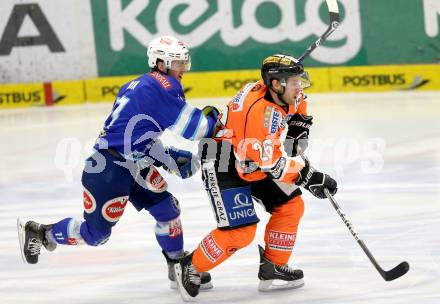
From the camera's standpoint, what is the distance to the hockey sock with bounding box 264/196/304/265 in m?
5.00

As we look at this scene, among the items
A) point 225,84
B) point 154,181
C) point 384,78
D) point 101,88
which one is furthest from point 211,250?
point 101,88

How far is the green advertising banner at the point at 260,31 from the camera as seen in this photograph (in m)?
13.2

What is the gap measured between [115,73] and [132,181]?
893cm

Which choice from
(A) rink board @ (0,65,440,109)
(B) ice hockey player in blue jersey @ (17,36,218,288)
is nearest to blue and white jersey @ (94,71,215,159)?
(B) ice hockey player in blue jersey @ (17,36,218,288)

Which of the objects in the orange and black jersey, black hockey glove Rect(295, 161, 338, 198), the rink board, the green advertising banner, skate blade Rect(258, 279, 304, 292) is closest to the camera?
the orange and black jersey

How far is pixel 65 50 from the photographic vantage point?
13.9m

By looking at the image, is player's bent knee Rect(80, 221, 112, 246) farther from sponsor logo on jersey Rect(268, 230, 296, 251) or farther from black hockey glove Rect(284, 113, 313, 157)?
black hockey glove Rect(284, 113, 313, 157)

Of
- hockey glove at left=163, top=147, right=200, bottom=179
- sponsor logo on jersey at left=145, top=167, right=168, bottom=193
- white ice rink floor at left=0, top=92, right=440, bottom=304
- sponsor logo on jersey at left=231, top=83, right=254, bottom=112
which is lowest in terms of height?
white ice rink floor at left=0, top=92, right=440, bottom=304

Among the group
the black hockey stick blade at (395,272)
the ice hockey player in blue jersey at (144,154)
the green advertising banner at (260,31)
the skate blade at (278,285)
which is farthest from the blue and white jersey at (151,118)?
the green advertising banner at (260,31)

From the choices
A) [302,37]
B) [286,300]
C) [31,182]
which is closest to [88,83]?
[302,37]

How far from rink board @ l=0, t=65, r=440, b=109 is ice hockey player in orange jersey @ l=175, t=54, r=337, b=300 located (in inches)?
317

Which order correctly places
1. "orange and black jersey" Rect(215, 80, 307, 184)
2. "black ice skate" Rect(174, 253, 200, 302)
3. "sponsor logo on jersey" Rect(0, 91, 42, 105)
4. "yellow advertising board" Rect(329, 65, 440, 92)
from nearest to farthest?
"orange and black jersey" Rect(215, 80, 307, 184) → "black ice skate" Rect(174, 253, 200, 302) → "yellow advertising board" Rect(329, 65, 440, 92) → "sponsor logo on jersey" Rect(0, 91, 42, 105)

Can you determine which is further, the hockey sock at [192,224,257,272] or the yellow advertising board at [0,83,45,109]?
the yellow advertising board at [0,83,45,109]

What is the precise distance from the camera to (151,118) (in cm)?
502
